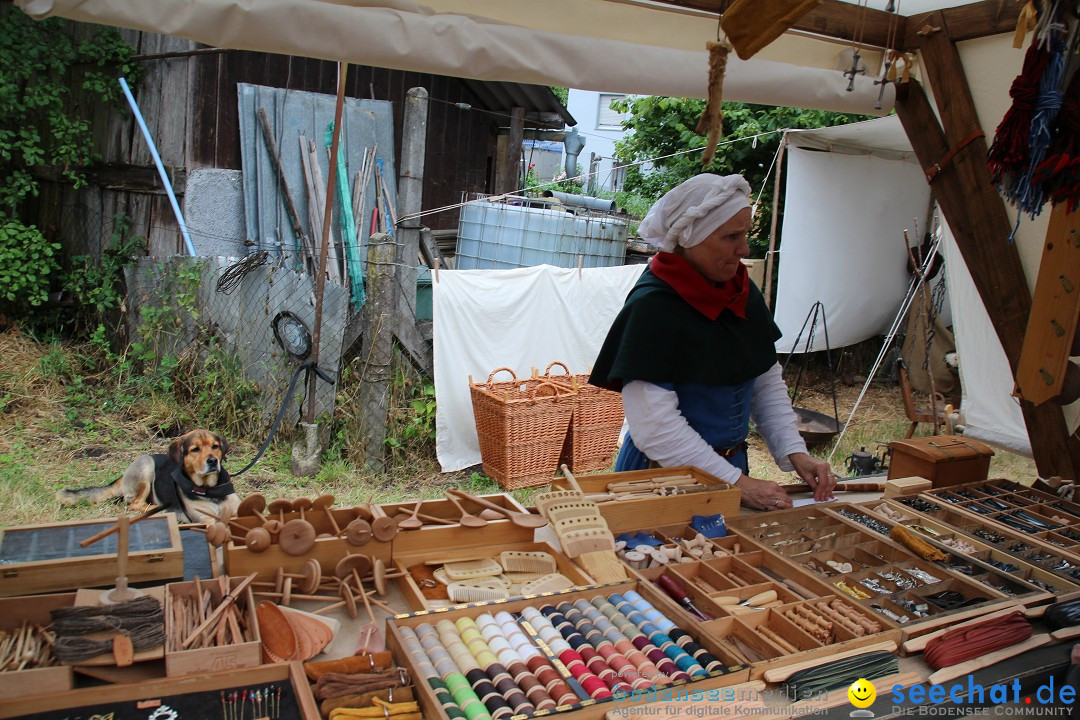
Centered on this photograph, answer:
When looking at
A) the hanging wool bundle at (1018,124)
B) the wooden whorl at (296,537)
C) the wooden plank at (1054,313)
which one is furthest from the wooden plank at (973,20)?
the wooden whorl at (296,537)

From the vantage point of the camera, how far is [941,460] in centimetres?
274

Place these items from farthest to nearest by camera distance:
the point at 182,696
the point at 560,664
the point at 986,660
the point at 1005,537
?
1. the point at 1005,537
2. the point at 986,660
3. the point at 560,664
4. the point at 182,696

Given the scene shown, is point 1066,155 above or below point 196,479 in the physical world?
above

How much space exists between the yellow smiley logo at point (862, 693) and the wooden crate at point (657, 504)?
74cm

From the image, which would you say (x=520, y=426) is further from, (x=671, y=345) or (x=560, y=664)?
(x=560, y=664)

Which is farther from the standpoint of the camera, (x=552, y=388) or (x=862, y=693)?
(x=552, y=388)

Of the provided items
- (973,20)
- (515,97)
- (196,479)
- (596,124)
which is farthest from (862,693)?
(596,124)

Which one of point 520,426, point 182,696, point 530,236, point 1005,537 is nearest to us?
point 182,696

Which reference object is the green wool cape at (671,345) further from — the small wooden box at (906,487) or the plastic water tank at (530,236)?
the plastic water tank at (530,236)

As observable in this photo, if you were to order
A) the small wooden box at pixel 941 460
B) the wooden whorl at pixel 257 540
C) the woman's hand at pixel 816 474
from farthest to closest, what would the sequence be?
the small wooden box at pixel 941 460
the woman's hand at pixel 816 474
the wooden whorl at pixel 257 540

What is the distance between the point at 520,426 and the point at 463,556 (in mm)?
3615

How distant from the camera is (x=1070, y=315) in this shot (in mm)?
2438

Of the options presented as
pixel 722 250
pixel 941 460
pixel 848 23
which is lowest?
pixel 941 460

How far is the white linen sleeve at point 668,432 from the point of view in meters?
2.42
